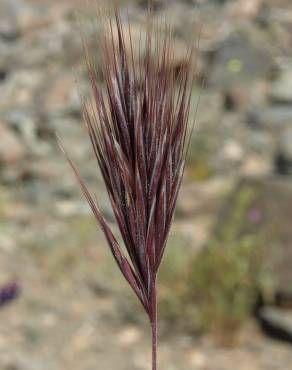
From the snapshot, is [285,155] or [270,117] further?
[270,117]

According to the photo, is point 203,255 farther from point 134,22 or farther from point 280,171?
point 134,22

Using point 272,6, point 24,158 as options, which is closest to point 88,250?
point 24,158

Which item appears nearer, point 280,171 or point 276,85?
point 280,171

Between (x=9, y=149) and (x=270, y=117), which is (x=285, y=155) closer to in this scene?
(x=270, y=117)

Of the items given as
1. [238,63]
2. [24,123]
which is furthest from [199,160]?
[238,63]

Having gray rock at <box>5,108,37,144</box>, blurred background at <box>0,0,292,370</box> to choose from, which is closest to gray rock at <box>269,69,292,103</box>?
blurred background at <box>0,0,292,370</box>

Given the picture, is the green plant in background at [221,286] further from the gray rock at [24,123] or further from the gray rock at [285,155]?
the gray rock at [24,123]

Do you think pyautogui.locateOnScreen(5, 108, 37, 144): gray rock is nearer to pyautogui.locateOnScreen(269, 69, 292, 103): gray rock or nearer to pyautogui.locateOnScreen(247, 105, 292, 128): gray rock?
pyautogui.locateOnScreen(247, 105, 292, 128): gray rock

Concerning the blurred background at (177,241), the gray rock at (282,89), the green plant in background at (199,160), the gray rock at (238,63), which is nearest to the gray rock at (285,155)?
the blurred background at (177,241)
